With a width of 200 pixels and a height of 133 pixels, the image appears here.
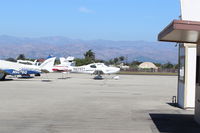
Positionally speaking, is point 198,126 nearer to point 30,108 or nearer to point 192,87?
point 192,87

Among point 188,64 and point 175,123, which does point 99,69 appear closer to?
point 188,64

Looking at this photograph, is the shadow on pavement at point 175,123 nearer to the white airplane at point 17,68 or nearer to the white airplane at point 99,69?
the white airplane at point 17,68

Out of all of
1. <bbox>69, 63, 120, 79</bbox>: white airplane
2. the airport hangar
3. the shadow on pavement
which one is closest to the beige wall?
the airport hangar

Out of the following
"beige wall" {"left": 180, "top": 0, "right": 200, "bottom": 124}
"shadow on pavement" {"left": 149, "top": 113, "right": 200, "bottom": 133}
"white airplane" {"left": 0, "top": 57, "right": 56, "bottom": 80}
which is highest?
"beige wall" {"left": 180, "top": 0, "right": 200, "bottom": 124}

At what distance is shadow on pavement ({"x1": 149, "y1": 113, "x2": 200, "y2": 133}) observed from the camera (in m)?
11.5

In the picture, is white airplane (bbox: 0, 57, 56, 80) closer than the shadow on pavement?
No

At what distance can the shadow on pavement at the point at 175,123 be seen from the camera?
11484 millimetres

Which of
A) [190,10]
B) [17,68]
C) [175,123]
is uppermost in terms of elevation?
[190,10]

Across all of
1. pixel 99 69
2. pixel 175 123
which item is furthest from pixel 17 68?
pixel 175 123

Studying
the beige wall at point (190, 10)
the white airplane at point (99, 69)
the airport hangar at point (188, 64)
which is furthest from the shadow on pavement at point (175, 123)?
the white airplane at point (99, 69)

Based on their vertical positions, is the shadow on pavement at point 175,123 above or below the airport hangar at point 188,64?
below

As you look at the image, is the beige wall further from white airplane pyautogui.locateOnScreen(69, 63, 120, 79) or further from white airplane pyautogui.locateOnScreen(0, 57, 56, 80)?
white airplane pyautogui.locateOnScreen(69, 63, 120, 79)

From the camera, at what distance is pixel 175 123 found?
1282 cm

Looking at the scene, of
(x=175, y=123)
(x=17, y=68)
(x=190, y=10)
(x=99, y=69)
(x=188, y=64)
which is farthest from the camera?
(x=99, y=69)
